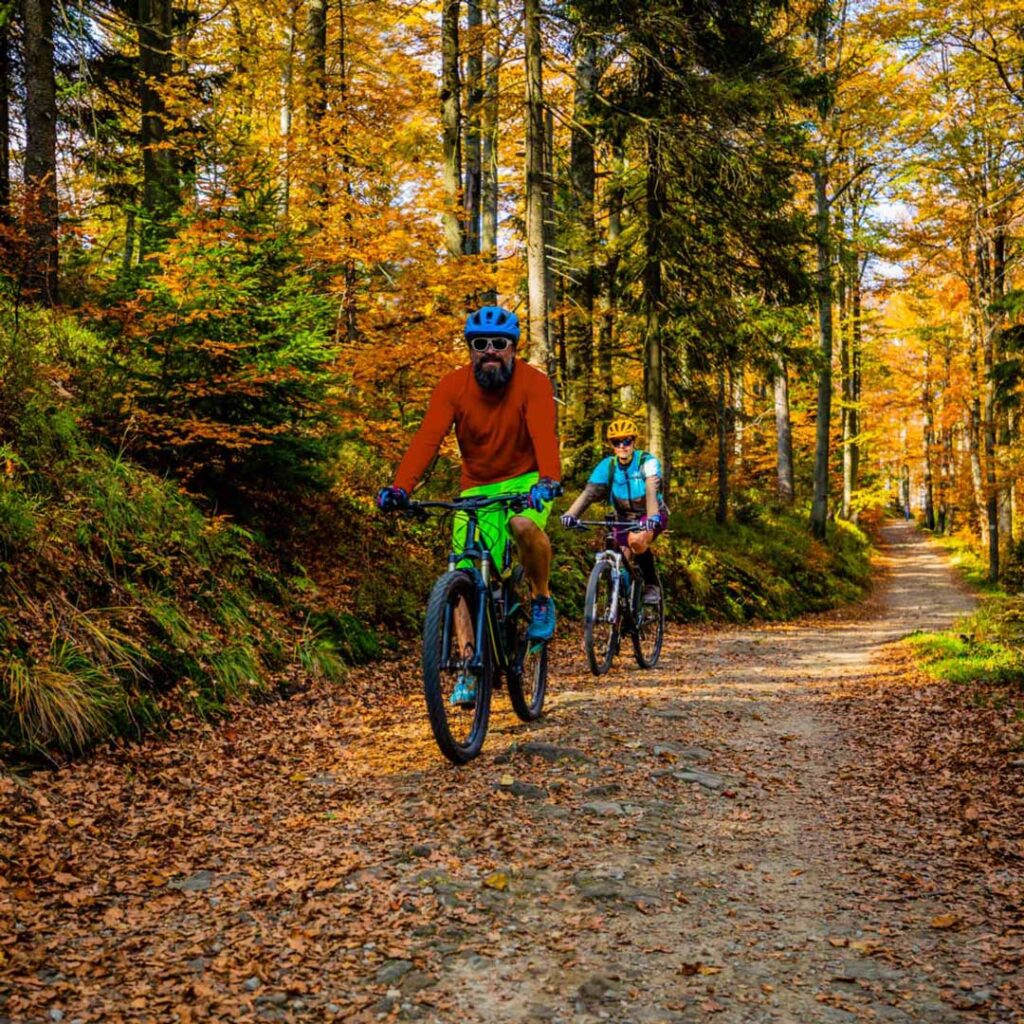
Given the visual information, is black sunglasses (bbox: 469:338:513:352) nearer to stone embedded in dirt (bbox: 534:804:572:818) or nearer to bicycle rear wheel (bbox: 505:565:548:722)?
bicycle rear wheel (bbox: 505:565:548:722)

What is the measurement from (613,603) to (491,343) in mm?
4077

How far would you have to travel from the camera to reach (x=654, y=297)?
47.8 feet

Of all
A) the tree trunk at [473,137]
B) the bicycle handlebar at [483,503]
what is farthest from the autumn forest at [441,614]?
the bicycle handlebar at [483,503]

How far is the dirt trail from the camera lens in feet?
9.40

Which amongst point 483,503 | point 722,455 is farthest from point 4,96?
point 722,455

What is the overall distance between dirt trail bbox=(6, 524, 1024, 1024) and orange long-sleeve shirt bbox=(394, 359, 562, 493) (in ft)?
5.83

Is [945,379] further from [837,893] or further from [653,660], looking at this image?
[837,893]

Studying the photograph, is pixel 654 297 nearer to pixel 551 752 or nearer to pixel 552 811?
pixel 551 752

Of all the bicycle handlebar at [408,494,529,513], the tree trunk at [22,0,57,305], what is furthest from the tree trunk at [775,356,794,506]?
the bicycle handlebar at [408,494,529,513]

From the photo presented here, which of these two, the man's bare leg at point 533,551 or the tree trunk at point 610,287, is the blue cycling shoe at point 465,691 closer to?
the man's bare leg at point 533,551

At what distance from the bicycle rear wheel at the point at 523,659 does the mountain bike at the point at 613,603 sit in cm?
194

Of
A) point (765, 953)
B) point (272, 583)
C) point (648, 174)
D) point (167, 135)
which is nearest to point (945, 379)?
point (648, 174)

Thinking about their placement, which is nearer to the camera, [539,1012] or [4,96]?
[539,1012]

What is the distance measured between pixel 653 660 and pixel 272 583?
4.30 m
